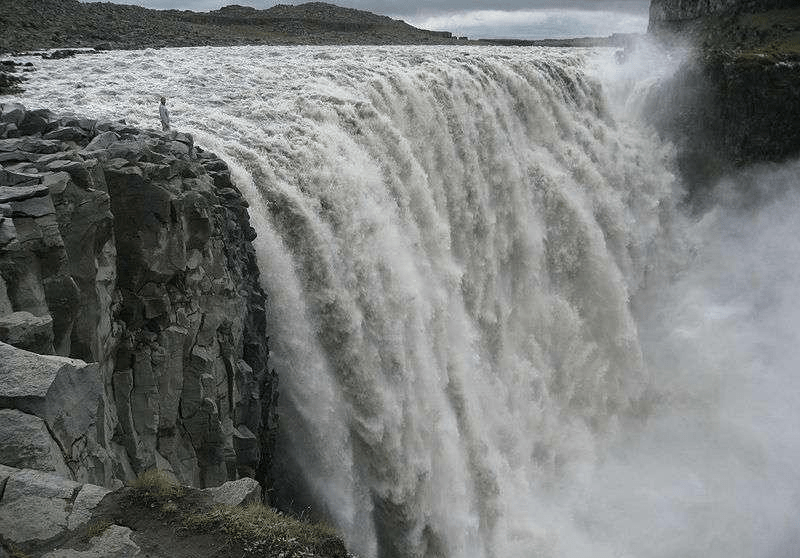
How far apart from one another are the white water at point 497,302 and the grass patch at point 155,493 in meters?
7.09

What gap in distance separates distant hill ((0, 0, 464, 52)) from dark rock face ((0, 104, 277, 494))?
2229cm

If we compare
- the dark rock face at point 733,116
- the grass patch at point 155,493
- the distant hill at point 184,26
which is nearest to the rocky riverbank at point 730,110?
the dark rock face at point 733,116

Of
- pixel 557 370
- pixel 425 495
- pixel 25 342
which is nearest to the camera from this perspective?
pixel 25 342

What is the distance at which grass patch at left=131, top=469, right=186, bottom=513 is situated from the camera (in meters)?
7.34

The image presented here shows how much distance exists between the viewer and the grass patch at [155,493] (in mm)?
7336

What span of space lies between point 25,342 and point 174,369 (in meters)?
3.73

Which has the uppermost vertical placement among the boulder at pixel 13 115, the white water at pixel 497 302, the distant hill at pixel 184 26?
the distant hill at pixel 184 26

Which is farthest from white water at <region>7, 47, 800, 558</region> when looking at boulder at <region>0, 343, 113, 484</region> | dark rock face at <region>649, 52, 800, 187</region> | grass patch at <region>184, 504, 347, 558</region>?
grass patch at <region>184, 504, 347, 558</region>

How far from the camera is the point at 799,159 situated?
35656 millimetres

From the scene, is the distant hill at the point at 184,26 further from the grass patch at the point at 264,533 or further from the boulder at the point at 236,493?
the grass patch at the point at 264,533

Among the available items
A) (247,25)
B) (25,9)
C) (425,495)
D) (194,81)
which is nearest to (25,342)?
(425,495)

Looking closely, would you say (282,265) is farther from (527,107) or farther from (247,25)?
(247,25)

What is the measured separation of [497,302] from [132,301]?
14404mm

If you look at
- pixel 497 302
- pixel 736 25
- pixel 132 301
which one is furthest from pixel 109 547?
pixel 736 25
